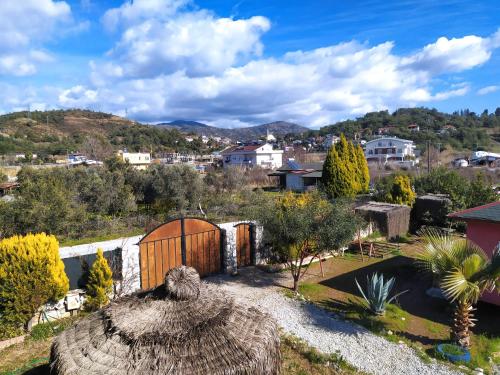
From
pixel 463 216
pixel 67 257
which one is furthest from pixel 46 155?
pixel 463 216

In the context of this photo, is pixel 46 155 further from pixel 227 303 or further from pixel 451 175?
pixel 227 303


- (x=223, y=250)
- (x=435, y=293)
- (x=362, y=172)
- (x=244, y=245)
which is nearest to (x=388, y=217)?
(x=435, y=293)

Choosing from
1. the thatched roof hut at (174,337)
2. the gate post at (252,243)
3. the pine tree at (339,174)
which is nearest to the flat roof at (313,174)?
the pine tree at (339,174)

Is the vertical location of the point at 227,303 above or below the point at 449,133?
below

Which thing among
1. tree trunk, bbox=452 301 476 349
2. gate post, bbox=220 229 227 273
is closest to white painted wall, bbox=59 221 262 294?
gate post, bbox=220 229 227 273

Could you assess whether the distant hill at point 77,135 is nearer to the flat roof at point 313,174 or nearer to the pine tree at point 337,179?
the flat roof at point 313,174

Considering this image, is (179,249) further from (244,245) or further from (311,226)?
(311,226)

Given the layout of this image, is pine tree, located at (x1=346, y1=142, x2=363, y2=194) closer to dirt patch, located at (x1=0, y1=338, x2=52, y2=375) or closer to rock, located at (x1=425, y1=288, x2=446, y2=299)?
rock, located at (x1=425, y1=288, x2=446, y2=299)
